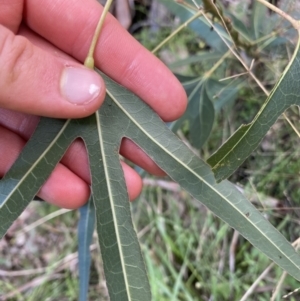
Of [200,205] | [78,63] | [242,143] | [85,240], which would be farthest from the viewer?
[200,205]

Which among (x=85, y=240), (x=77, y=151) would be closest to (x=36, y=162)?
(x=77, y=151)

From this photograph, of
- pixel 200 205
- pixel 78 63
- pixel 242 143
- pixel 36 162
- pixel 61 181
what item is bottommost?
pixel 200 205

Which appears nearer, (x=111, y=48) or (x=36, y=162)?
(x=36, y=162)

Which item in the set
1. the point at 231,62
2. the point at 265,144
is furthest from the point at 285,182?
the point at 231,62

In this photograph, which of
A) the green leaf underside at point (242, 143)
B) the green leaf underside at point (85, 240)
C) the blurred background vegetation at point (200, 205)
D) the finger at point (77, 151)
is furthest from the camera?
the blurred background vegetation at point (200, 205)

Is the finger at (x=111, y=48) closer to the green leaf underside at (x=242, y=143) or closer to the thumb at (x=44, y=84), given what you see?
the thumb at (x=44, y=84)

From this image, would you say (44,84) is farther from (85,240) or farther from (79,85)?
(85,240)

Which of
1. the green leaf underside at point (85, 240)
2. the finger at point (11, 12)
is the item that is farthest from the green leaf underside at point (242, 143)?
the finger at point (11, 12)
